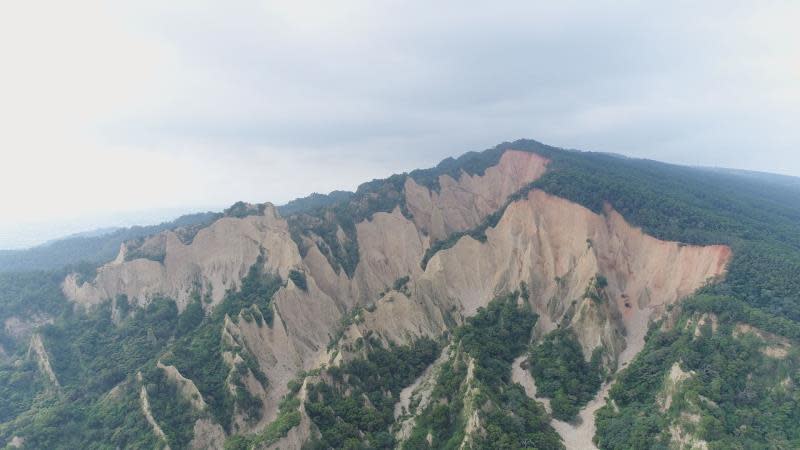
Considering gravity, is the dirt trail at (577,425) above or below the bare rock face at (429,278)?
below

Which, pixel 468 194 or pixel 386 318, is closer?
pixel 386 318

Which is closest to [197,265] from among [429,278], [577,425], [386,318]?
[386,318]

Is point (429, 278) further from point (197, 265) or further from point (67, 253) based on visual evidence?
point (67, 253)

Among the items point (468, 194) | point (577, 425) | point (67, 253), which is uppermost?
point (468, 194)

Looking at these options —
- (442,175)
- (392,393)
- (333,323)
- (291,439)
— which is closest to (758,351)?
(392,393)

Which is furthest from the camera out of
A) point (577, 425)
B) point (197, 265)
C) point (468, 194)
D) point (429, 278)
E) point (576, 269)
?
point (468, 194)

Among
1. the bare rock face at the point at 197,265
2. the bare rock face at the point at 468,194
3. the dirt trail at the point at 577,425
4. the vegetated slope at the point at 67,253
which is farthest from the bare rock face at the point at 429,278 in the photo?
the vegetated slope at the point at 67,253

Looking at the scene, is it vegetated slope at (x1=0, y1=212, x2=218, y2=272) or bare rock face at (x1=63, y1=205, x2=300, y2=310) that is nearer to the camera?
bare rock face at (x1=63, y1=205, x2=300, y2=310)

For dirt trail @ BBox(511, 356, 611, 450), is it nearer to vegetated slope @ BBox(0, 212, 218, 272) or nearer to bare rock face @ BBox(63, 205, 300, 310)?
bare rock face @ BBox(63, 205, 300, 310)

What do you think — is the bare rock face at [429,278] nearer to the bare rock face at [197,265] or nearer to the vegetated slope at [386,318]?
the bare rock face at [197,265]

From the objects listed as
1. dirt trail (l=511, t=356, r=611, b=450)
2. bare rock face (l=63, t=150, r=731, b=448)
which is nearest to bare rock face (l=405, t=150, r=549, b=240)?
bare rock face (l=63, t=150, r=731, b=448)
